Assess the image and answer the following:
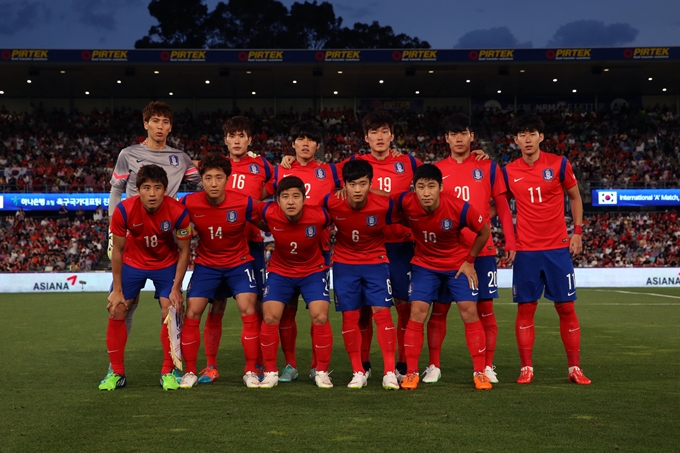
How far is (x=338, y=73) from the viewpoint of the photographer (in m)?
34.6

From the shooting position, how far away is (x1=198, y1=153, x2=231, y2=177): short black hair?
6.46 m

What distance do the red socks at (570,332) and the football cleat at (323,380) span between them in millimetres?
2126

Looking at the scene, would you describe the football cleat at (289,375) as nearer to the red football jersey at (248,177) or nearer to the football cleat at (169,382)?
the football cleat at (169,382)

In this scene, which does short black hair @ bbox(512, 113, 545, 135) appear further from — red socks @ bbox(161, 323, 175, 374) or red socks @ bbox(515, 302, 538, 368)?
red socks @ bbox(161, 323, 175, 374)

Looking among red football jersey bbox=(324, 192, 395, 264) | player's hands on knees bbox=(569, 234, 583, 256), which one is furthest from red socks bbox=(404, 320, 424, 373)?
player's hands on knees bbox=(569, 234, 583, 256)

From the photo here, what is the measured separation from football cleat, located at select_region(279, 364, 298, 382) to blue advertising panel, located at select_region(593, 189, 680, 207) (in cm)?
2627

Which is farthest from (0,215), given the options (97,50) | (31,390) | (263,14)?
(263,14)

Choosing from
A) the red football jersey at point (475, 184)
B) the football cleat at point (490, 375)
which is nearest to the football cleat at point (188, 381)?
the football cleat at point (490, 375)

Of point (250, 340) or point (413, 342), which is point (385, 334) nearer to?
point (413, 342)

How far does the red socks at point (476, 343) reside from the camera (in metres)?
6.28

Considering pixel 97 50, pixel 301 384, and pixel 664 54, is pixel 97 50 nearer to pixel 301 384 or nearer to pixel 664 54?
pixel 664 54

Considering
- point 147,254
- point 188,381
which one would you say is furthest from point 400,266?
point 147,254

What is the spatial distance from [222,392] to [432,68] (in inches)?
1159

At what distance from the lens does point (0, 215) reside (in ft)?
100
